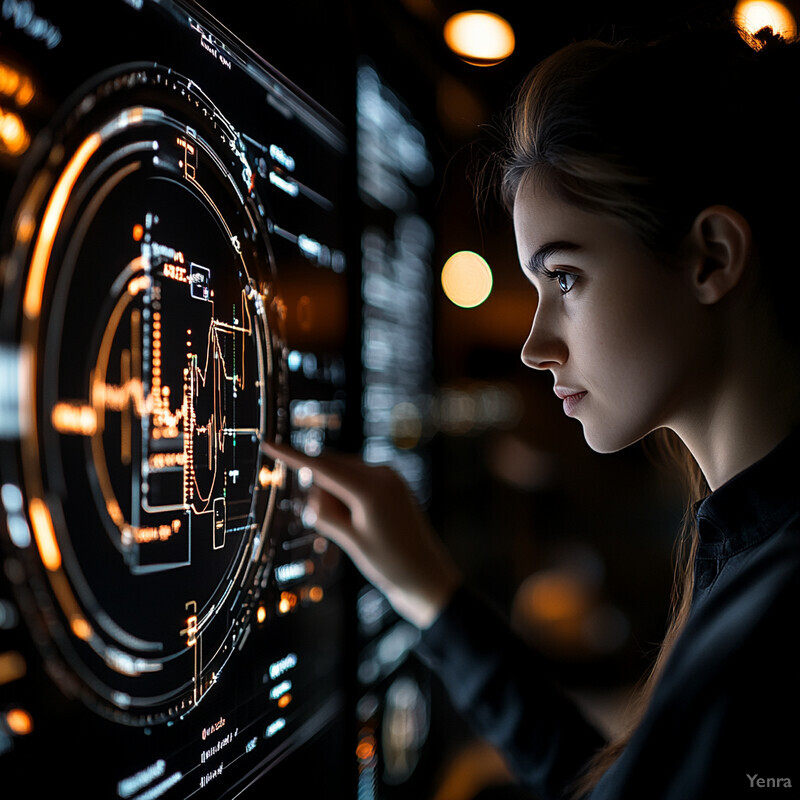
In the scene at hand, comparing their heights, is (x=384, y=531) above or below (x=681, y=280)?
below

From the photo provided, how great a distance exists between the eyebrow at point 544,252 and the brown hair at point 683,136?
4 cm

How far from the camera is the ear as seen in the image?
633 millimetres

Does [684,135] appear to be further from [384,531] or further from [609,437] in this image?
[384,531]

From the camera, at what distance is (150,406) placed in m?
0.52

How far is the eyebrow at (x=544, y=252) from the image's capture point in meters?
0.69

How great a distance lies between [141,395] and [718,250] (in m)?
0.50

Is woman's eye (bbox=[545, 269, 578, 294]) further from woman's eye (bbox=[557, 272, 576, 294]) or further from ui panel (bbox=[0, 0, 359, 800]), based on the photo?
ui panel (bbox=[0, 0, 359, 800])

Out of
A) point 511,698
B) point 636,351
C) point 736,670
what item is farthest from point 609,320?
point 511,698

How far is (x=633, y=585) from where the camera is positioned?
8.93 feet

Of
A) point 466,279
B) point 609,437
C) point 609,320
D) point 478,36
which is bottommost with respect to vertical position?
point 609,437

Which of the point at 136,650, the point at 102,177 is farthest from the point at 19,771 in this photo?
the point at 102,177

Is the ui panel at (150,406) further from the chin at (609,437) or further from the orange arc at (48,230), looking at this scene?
the chin at (609,437)

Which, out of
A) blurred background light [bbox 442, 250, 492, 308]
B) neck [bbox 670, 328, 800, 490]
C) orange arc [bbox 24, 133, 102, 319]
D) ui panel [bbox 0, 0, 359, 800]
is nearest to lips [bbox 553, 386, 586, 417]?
neck [bbox 670, 328, 800, 490]

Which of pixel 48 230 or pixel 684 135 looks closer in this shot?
pixel 48 230
